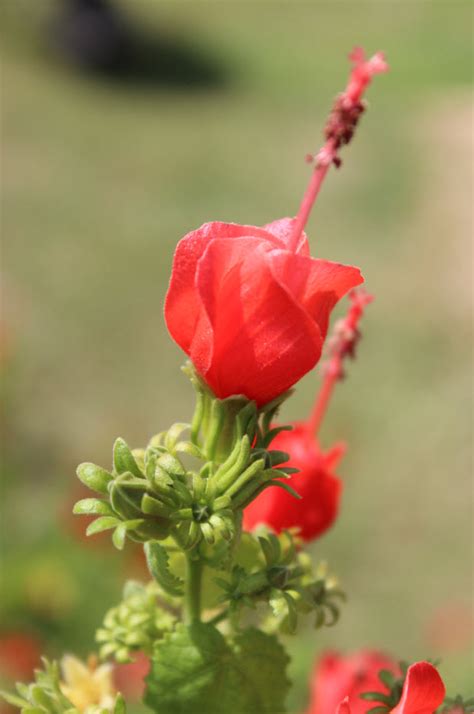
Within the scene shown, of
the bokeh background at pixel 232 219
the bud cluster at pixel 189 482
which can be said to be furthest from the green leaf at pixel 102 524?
the bokeh background at pixel 232 219

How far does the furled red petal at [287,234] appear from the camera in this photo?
0.82 m

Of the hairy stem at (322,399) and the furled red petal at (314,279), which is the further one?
the hairy stem at (322,399)

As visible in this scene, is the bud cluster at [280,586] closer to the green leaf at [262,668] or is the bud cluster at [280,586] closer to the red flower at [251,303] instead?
the green leaf at [262,668]

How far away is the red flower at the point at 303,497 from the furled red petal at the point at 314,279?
0.23m

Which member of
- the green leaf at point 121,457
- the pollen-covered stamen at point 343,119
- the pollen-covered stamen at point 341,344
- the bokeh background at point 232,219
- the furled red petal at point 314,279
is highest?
the bokeh background at point 232,219

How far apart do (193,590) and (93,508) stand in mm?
155

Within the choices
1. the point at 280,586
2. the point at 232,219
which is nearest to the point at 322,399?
the point at 280,586

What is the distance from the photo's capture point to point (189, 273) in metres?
0.81

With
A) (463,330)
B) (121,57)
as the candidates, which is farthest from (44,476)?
(121,57)

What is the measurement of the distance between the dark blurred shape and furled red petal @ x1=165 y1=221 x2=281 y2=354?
1042cm

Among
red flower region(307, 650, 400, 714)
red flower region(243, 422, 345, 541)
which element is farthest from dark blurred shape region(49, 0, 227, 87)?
red flower region(243, 422, 345, 541)

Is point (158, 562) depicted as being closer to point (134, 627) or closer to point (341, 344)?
point (134, 627)

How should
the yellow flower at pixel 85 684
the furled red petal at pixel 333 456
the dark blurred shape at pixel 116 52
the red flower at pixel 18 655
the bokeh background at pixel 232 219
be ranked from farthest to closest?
the dark blurred shape at pixel 116 52, the bokeh background at pixel 232 219, the red flower at pixel 18 655, the furled red petal at pixel 333 456, the yellow flower at pixel 85 684

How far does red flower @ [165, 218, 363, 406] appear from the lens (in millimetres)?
786
